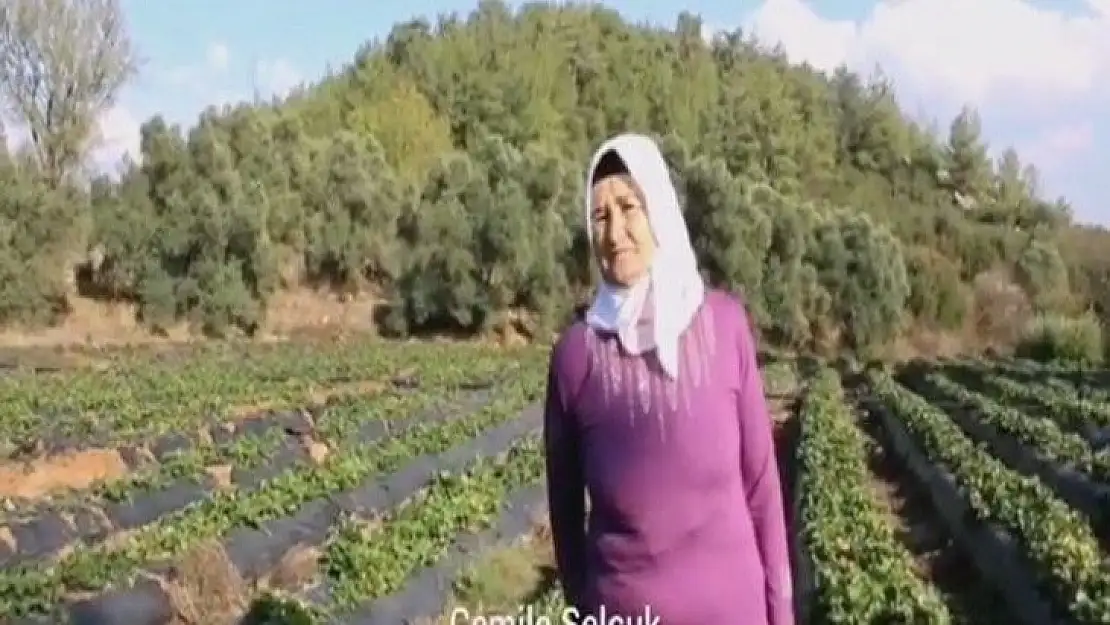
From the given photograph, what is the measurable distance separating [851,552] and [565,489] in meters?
7.21

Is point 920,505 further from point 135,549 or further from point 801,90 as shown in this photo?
point 801,90

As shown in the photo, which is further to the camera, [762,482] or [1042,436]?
[1042,436]

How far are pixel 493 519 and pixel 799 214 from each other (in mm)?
37413

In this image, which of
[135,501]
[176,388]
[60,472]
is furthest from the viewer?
[176,388]

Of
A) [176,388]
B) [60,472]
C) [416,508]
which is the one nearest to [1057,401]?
[176,388]

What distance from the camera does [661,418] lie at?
2918mm

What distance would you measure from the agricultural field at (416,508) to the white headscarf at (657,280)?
4.87 m


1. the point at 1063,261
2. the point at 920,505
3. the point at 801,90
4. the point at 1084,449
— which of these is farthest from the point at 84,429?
the point at 801,90

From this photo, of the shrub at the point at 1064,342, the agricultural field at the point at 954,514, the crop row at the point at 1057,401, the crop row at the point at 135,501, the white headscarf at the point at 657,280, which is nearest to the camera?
the white headscarf at the point at 657,280

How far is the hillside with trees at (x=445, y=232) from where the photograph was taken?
38.2 m

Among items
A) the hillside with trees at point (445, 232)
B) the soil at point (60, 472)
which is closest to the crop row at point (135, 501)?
the soil at point (60, 472)

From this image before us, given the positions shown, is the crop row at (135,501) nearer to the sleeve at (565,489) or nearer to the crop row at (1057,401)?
the sleeve at (565,489)

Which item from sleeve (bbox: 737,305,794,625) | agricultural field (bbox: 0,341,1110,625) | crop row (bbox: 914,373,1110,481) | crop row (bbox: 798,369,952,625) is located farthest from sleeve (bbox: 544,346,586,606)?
crop row (bbox: 914,373,1110,481)

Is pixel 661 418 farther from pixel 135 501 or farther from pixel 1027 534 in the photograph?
pixel 135 501
